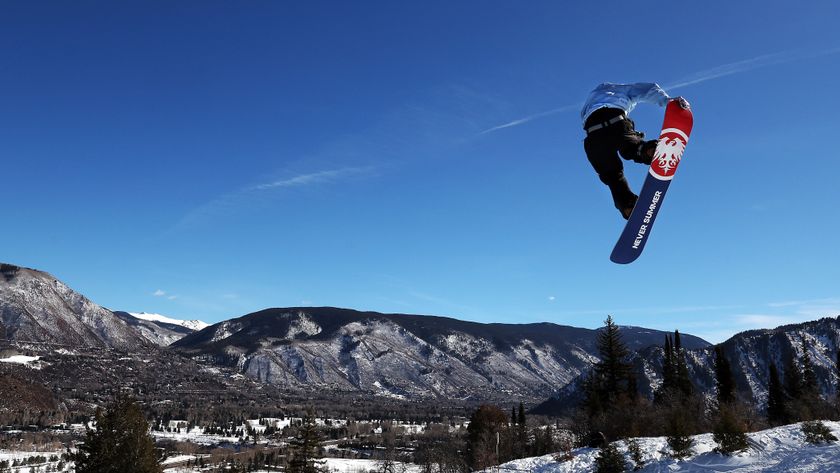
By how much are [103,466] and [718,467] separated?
2522 inches

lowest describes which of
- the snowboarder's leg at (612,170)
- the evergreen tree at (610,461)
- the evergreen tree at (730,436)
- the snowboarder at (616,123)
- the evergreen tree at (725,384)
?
the evergreen tree at (610,461)

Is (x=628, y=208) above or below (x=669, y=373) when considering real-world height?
below

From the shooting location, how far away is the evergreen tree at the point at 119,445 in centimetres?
6638

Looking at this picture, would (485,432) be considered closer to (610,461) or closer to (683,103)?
(610,461)

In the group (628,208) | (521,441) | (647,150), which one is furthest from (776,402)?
(647,150)

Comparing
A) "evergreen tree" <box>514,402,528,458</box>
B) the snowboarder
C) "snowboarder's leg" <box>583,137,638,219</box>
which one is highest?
the snowboarder

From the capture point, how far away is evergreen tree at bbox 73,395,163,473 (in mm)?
66375

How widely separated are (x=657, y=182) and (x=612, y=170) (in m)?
0.86

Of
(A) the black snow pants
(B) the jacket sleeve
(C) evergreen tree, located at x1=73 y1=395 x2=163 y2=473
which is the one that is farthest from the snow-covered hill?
(C) evergreen tree, located at x1=73 y1=395 x2=163 y2=473

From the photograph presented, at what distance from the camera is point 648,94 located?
36.3ft

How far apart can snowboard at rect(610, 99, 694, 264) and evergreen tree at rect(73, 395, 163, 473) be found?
230ft

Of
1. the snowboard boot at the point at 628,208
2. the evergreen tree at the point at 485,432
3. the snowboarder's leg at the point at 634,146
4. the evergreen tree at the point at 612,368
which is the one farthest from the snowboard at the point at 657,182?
the evergreen tree at the point at 485,432

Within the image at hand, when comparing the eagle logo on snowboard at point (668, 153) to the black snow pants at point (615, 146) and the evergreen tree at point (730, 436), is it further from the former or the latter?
the evergreen tree at point (730, 436)

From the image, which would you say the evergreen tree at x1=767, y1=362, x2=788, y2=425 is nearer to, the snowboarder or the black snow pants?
the black snow pants
